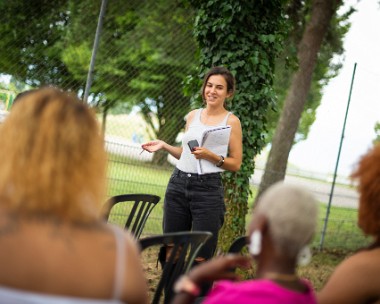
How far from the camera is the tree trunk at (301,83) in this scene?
34.4 ft

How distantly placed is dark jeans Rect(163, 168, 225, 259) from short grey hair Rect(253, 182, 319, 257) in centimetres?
217

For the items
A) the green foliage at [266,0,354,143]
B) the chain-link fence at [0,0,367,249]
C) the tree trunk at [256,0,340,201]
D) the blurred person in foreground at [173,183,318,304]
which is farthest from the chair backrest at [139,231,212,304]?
the tree trunk at [256,0,340,201]

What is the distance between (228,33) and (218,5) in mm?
307

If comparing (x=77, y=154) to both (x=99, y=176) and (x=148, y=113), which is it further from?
(x=148, y=113)

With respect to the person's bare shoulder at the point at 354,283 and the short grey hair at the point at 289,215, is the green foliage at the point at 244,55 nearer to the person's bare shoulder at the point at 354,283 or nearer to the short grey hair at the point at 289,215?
the person's bare shoulder at the point at 354,283

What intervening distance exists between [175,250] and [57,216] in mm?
900

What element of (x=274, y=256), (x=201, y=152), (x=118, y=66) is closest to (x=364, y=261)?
(x=274, y=256)

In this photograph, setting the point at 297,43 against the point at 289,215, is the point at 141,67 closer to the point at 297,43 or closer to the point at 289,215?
the point at 297,43

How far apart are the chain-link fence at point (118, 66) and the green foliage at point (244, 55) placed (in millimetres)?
648

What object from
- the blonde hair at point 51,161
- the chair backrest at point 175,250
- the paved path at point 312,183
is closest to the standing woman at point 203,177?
the paved path at point 312,183

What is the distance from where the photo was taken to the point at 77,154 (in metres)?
1.47

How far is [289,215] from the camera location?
64.1 inches

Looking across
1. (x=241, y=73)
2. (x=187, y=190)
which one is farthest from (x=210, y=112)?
(x=241, y=73)

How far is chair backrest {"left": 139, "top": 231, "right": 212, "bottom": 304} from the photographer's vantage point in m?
2.16
